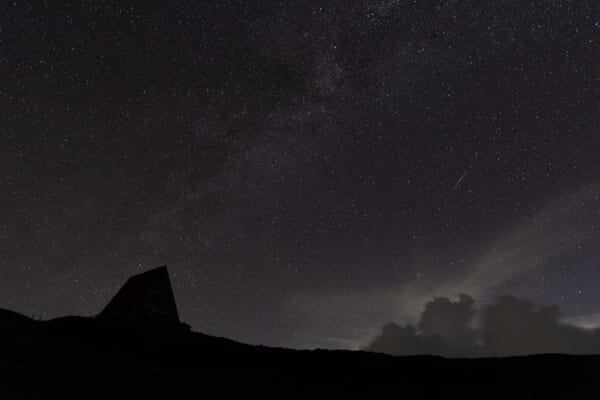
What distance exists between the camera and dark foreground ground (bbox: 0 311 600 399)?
469 inches

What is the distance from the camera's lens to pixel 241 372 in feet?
44.9

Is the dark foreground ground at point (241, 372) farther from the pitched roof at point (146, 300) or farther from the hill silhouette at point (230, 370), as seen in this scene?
the pitched roof at point (146, 300)

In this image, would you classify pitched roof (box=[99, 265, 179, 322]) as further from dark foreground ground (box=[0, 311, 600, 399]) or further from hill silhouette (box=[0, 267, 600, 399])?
dark foreground ground (box=[0, 311, 600, 399])

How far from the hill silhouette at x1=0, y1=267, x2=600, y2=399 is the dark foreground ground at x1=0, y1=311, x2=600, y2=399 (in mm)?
34


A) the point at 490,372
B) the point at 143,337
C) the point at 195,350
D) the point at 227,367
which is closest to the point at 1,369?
the point at 143,337

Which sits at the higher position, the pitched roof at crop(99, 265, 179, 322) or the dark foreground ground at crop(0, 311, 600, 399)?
the pitched roof at crop(99, 265, 179, 322)

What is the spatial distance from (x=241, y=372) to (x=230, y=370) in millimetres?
461

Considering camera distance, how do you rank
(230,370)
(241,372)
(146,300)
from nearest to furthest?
(241,372) < (230,370) < (146,300)

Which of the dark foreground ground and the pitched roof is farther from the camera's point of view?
the pitched roof

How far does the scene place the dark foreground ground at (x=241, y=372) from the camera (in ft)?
39.1

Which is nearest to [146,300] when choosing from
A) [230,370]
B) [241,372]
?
[230,370]

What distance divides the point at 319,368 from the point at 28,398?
31.4 feet

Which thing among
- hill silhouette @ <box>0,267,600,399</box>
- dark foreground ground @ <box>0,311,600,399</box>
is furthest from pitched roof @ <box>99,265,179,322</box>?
dark foreground ground @ <box>0,311,600,399</box>

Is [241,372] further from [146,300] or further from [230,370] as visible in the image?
[146,300]
